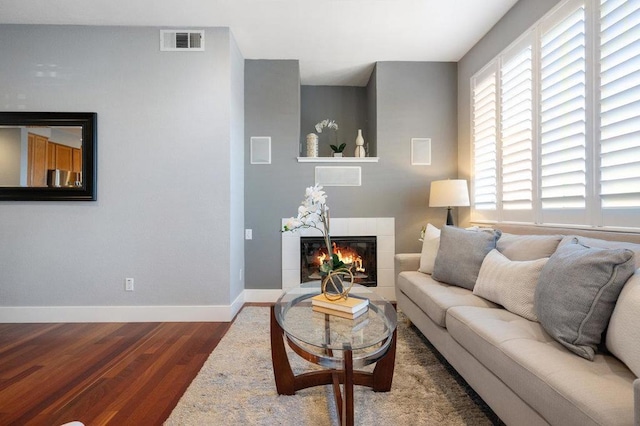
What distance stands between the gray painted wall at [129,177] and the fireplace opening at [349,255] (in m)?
0.95

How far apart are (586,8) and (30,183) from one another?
4543mm

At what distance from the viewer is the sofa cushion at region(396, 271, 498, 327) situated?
1854 mm

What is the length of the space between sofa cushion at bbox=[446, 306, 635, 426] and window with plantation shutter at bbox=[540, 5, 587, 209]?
1074 mm

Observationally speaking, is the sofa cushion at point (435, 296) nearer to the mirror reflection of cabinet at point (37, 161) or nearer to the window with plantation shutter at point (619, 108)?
the window with plantation shutter at point (619, 108)

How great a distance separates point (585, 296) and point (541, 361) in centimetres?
33

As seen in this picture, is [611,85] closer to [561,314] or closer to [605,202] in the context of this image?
[605,202]

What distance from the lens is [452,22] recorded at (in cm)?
285

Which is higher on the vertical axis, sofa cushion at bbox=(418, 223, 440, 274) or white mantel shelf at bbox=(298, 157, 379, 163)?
white mantel shelf at bbox=(298, 157, 379, 163)

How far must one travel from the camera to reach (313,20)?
9.20 ft

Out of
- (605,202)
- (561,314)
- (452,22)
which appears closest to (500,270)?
(561,314)

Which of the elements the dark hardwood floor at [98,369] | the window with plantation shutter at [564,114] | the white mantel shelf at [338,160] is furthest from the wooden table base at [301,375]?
the white mantel shelf at [338,160]

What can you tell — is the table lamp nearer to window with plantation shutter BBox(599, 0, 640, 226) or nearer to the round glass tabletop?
window with plantation shutter BBox(599, 0, 640, 226)

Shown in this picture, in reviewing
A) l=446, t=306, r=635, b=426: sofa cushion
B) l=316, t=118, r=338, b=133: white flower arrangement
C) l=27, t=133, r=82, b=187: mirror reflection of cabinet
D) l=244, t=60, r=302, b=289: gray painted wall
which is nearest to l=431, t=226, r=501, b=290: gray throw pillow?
l=446, t=306, r=635, b=426: sofa cushion

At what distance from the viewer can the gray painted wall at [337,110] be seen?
4145mm
